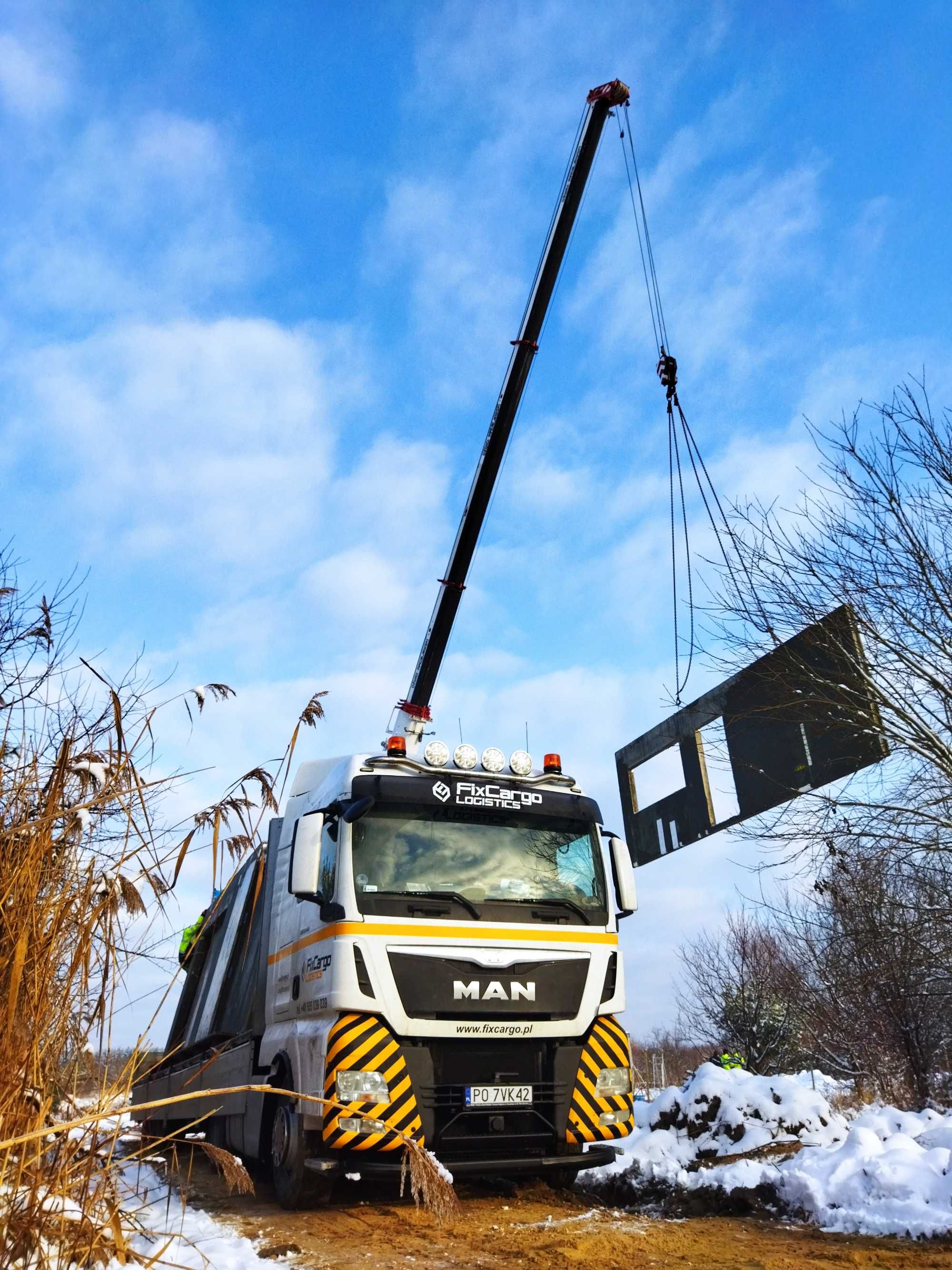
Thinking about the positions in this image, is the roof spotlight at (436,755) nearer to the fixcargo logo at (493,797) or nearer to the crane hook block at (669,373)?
the fixcargo logo at (493,797)

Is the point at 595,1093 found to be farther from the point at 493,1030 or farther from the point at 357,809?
the point at 357,809

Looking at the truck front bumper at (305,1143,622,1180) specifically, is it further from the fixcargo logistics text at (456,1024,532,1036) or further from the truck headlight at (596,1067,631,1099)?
the fixcargo logistics text at (456,1024,532,1036)

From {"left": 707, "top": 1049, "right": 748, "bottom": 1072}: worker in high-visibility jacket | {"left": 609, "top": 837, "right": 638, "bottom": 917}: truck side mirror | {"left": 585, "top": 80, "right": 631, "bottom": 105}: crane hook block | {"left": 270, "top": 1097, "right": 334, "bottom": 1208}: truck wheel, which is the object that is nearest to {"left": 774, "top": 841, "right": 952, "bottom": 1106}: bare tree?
{"left": 707, "top": 1049, "right": 748, "bottom": 1072}: worker in high-visibility jacket

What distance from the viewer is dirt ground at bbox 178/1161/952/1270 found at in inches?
190

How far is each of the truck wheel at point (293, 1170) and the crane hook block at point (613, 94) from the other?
16.6 meters

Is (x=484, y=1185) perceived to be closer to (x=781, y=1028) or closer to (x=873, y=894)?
(x=873, y=894)

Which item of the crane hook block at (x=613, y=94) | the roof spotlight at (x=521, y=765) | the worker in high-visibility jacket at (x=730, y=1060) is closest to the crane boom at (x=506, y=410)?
the crane hook block at (x=613, y=94)

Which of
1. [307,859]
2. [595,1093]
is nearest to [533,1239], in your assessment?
[595,1093]

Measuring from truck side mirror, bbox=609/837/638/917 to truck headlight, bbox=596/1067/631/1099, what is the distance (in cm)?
112

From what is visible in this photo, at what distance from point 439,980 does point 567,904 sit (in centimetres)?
120

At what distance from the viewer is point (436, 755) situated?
733 cm

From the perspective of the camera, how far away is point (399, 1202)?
6828mm

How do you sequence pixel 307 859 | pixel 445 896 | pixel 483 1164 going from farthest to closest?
pixel 445 896 < pixel 307 859 < pixel 483 1164

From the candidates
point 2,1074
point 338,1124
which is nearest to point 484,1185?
point 338,1124
